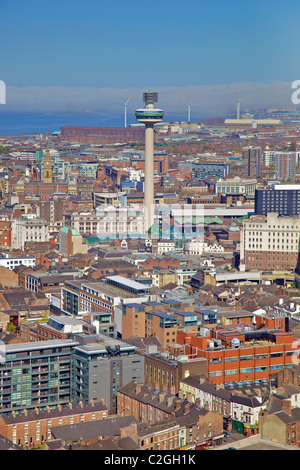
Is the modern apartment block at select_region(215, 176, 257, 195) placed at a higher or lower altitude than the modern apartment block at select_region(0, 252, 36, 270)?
Result: higher

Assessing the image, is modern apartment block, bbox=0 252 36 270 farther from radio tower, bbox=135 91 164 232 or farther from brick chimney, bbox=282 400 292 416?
brick chimney, bbox=282 400 292 416

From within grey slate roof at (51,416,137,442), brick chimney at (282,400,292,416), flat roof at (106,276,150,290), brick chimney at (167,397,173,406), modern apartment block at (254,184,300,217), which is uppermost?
modern apartment block at (254,184,300,217)

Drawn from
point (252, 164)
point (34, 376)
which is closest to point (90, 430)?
point (34, 376)

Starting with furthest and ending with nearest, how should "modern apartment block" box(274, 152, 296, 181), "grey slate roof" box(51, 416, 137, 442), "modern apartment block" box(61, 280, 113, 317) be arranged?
"modern apartment block" box(274, 152, 296, 181) < "modern apartment block" box(61, 280, 113, 317) < "grey slate roof" box(51, 416, 137, 442)

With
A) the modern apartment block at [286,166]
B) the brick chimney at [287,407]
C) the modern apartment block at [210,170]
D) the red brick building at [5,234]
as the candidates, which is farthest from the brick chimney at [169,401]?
the modern apartment block at [210,170]

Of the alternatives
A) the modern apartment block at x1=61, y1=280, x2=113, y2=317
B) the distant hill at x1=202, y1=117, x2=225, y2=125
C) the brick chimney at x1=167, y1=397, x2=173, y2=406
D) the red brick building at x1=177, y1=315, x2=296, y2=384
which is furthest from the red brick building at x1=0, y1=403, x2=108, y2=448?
the distant hill at x1=202, y1=117, x2=225, y2=125
